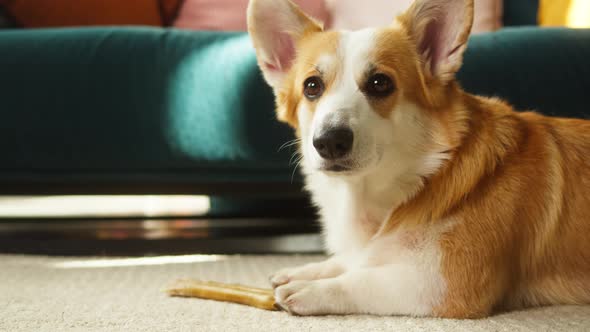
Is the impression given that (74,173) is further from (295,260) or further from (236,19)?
(236,19)

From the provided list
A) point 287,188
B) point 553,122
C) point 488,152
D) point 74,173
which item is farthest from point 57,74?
point 553,122

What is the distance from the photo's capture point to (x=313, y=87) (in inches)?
49.2

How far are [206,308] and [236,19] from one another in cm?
173

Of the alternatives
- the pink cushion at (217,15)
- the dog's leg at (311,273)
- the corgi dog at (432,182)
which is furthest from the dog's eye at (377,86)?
the pink cushion at (217,15)

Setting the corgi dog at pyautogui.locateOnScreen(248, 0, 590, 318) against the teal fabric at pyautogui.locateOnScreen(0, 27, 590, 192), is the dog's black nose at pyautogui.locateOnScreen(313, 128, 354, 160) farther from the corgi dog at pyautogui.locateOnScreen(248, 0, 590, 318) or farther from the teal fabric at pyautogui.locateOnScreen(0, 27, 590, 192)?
the teal fabric at pyautogui.locateOnScreen(0, 27, 590, 192)

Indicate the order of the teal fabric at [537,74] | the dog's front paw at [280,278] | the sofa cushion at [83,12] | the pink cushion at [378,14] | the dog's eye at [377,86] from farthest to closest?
1. the sofa cushion at [83,12]
2. the pink cushion at [378,14]
3. the teal fabric at [537,74]
4. the dog's front paw at [280,278]
5. the dog's eye at [377,86]

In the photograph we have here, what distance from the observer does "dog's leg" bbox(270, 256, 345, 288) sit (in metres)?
1.29

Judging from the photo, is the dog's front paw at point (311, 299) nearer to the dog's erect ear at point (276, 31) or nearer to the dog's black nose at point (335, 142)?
the dog's black nose at point (335, 142)

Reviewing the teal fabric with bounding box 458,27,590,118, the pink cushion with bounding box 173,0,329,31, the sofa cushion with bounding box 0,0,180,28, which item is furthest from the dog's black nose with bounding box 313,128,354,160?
the sofa cushion with bounding box 0,0,180,28

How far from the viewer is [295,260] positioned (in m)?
1.69

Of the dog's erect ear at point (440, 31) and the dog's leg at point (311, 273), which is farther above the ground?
the dog's erect ear at point (440, 31)

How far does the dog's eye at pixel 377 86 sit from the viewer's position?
118cm

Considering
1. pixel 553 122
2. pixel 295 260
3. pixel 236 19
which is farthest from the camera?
pixel 236 19

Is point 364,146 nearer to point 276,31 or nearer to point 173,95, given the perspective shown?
point 276,31
